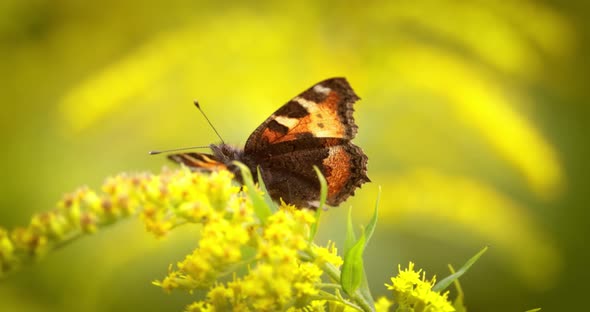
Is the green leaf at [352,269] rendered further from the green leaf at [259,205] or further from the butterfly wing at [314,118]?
the butterfly wing at [314,118]

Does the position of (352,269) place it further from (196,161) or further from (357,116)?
(357,116)

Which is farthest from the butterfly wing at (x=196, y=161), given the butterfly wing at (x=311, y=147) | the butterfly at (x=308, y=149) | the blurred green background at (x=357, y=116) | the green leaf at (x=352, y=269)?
the blurred green background at (x=357, y=116)

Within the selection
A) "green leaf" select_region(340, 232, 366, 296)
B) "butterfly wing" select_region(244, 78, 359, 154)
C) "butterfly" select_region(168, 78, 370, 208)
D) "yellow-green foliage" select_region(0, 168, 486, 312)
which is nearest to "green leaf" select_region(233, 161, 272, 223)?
"yellow-green foliage" select_region(0, 168, 486, 312)

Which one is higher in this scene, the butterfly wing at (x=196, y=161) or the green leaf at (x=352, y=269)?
the butterfly wing at (x=196, y=161)

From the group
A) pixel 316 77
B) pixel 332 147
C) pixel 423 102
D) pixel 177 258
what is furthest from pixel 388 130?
pixel 332 147

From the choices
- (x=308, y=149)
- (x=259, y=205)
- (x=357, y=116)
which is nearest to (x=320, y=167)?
(x=308, y=149)

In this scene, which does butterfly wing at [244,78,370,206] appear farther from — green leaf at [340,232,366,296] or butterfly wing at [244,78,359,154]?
green leaf at [340,232,366,296]
